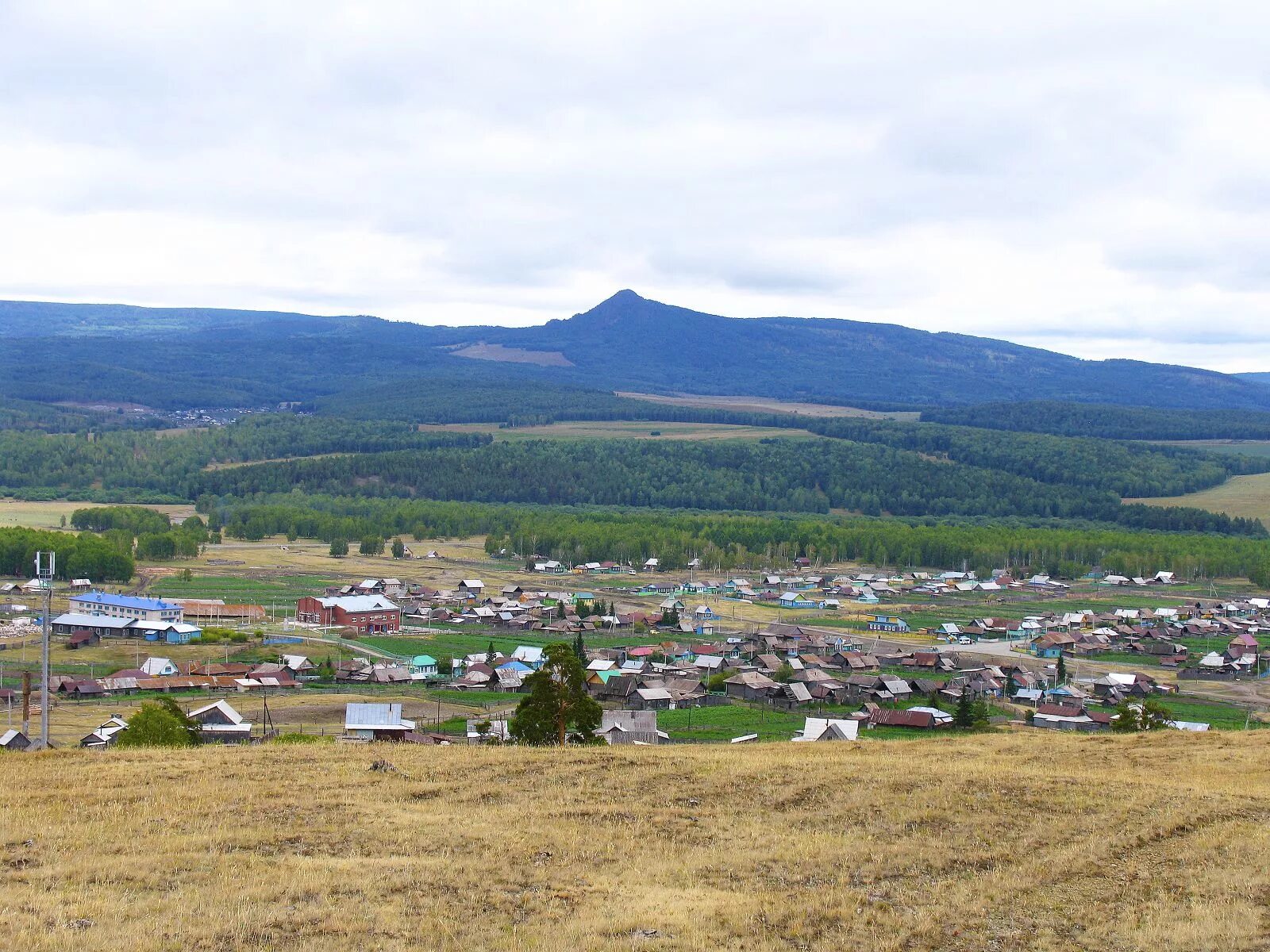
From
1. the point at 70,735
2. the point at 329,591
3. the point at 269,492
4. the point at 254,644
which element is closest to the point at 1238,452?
the point at 269,492

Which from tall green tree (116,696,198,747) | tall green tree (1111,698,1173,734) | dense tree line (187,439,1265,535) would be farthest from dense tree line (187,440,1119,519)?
tall green tree (116,696,198,747)

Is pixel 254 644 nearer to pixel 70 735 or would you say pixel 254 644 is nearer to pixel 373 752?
pixel 70 735

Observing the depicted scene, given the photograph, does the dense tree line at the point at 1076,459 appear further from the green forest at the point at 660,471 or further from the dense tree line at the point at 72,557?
the dense tree line at the point at 72,557

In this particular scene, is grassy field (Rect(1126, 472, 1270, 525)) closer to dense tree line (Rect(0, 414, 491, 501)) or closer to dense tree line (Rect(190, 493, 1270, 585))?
dense tree line (Rect(190, 493, 1270, 585))

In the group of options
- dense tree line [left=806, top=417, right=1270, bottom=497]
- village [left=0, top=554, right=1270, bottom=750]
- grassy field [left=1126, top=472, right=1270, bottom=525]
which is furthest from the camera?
dense tree line [left=806, top=417, right=1270, bottom=497]

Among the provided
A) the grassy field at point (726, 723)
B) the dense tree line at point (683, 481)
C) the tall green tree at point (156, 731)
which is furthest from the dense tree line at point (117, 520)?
the tall green tree at point (156, 731)
